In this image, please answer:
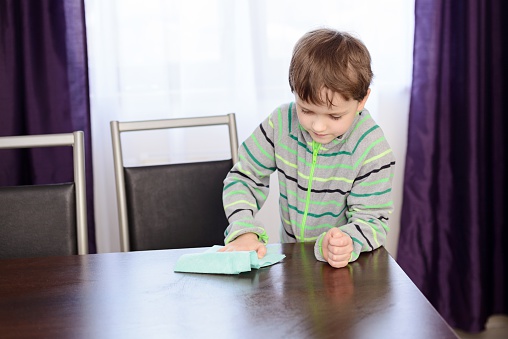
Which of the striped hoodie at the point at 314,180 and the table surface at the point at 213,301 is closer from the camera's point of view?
the table surface at the point at 213,301

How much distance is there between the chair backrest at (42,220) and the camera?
1669 mm

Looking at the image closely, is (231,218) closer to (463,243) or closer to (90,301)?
(90,301)

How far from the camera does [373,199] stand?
1459 millimetres

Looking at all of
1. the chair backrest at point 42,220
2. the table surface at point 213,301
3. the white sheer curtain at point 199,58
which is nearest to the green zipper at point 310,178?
the table surface at point 213,301

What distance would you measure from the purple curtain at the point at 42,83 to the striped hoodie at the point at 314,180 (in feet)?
3.52

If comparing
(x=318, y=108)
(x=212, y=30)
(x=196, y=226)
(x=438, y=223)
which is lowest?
(x=438, y=223)

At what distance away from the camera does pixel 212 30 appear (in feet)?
8.48

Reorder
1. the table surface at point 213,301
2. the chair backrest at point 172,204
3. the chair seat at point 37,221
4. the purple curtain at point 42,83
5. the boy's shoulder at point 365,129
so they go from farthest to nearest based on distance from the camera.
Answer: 1. the purple curtain at point 42,83
2. the chair backrest at point 172,204
3. the chair seat at point 37,221
4. the boy's shoulder at point 365,129
5. the table surface at point 213,301

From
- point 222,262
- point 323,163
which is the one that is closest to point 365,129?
point 323,163

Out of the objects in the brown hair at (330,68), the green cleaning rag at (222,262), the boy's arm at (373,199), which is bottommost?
the green cleaning rag at (222,262)

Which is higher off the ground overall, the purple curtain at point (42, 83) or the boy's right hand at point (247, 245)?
the purple curtain at point (42, 83)

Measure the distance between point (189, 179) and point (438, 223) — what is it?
3.99 feet

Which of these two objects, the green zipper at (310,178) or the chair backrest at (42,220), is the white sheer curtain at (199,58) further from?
the green zipper at (310,178)

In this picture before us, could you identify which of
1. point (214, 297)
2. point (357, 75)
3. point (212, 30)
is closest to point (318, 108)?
point (357, 75)
